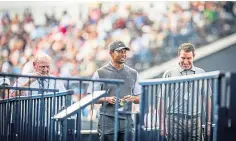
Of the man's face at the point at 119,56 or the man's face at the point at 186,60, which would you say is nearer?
the man's face at the point at 186,60

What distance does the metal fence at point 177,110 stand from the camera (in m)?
8.94

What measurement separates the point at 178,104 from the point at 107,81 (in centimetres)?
100

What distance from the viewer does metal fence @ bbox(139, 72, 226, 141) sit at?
8938 mm

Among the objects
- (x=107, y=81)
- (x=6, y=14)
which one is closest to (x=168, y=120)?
(x=107, y=81)

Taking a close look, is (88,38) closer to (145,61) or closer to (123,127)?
(145,61)

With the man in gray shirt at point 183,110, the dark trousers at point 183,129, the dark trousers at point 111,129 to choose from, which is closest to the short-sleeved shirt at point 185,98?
the man in gray shirt at point 183,110

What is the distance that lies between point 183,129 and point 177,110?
0.81 ft

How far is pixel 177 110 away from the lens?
359 inches

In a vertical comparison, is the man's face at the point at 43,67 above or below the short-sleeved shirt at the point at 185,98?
above

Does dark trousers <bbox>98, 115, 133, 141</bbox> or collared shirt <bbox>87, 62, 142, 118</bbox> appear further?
collared shirt <bbox>87, 62, 142, 118</bbox>

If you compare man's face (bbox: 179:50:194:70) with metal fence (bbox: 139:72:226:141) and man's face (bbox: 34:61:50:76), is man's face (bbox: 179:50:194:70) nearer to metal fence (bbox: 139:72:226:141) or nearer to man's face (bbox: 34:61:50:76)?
metal fence (bbox: 139:72:226:141)

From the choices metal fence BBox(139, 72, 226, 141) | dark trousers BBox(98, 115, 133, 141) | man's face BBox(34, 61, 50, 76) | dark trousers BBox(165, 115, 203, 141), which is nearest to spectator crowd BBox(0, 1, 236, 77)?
man's face BBox(34, 61, 50, 76)

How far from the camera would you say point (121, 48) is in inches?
410

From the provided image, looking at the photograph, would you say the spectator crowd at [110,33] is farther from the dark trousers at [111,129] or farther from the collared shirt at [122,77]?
the dark trousers at [111,129]
